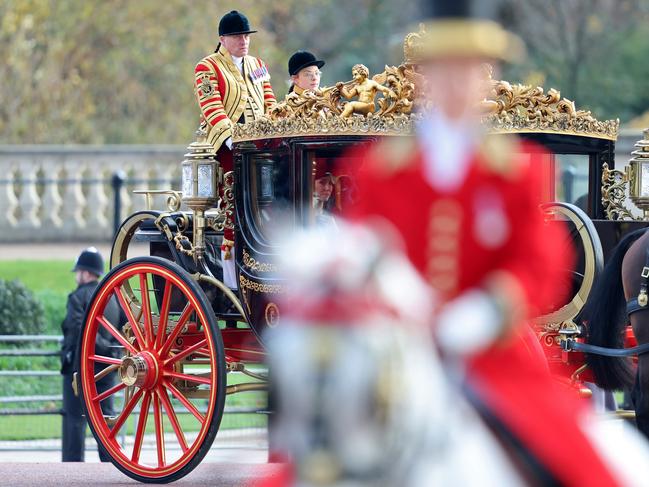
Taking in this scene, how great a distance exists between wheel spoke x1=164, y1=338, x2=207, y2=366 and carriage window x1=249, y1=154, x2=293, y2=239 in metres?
0.56

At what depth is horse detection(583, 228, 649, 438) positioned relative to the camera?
6.61 metres

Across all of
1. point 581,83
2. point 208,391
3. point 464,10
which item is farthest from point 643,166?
point 581,83

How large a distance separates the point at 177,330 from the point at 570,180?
7.53m

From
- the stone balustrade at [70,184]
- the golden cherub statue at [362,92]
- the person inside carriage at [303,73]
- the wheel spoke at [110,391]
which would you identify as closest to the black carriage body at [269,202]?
the golden cherub statue at [362,92]

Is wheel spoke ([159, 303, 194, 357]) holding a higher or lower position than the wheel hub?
higher

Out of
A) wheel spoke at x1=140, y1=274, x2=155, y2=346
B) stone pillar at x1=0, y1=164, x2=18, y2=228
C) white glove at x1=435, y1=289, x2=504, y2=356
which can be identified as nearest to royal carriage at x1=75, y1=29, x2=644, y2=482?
wheel spoke at x1=140, y1=274, x2=155, y2=346

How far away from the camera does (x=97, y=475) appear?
7.66 metres

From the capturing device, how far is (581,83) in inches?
1080

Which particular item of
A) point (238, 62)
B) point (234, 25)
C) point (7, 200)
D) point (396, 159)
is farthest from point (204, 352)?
point (7, 200)

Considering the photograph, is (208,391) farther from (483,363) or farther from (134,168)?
(134,168)

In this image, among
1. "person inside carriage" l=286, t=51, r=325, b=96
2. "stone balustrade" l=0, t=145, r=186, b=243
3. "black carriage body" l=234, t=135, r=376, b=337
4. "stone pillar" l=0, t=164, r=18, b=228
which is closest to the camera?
"black carriage body" l=234, t=135, r=376, b=337

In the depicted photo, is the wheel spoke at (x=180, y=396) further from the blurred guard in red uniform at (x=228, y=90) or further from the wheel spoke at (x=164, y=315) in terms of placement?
the blurred guard in red uniform at (x=228, y=90)

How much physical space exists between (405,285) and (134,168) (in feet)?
55.0

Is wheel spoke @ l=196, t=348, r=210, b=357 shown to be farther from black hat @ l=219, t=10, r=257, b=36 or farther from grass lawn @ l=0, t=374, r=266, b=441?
grass lawn @ l=0, t=374, r=266, b=441
